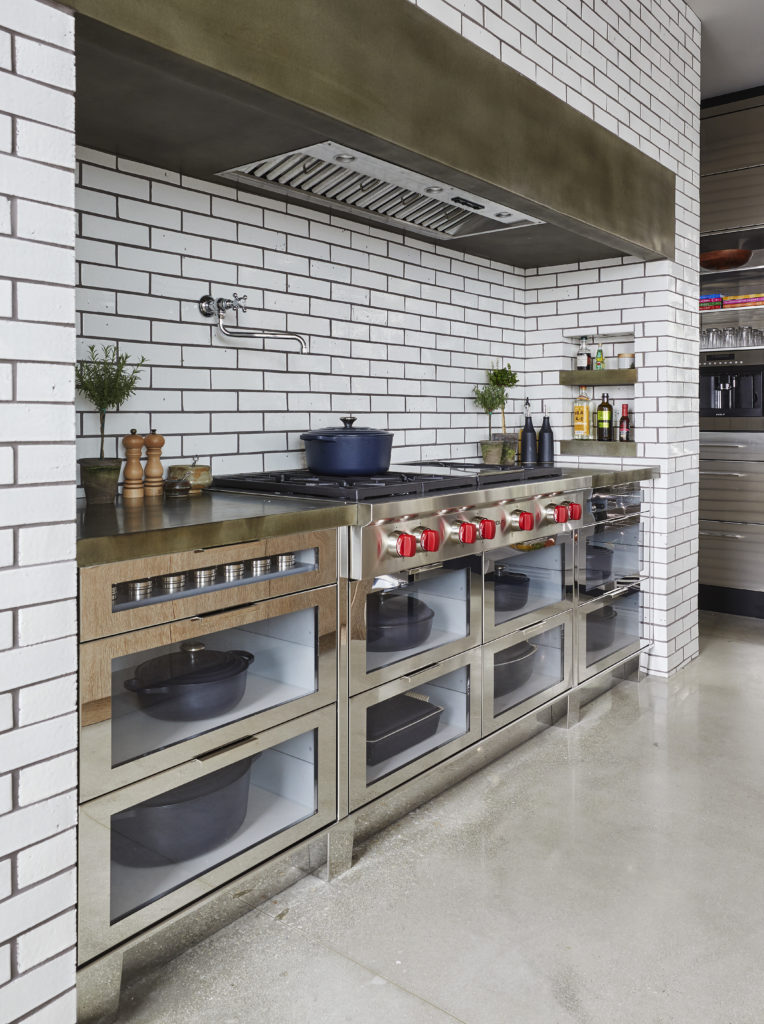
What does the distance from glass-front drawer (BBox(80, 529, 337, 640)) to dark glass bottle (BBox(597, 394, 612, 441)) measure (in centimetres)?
241

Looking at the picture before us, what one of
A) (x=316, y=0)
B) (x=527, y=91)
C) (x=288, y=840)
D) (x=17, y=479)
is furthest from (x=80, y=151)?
(x=288, y=840)

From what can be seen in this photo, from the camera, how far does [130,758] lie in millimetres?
1709

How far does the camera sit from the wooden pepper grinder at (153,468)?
91.7 inches

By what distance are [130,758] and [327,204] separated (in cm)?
210

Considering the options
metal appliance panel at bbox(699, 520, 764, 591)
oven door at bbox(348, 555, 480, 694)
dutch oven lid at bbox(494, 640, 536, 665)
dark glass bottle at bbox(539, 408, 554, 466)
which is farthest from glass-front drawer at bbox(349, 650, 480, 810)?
metal appliance panel at bbox(699, 520, 764, 591)

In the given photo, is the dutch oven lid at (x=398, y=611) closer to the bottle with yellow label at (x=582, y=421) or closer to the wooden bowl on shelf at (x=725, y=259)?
the bottle with yellow label at (x=582, y=421)

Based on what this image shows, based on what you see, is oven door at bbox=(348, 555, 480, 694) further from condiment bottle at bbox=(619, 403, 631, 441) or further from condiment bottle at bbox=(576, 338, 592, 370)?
condiment bottle at bbox=(576, 338, 592, 370)

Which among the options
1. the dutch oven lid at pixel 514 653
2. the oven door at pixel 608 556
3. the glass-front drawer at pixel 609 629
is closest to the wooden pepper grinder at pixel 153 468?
the dutch oven lid at pixel 514 653

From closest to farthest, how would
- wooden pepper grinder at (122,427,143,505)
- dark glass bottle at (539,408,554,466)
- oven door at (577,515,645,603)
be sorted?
wooden pepper grinder at (122,427,143,505) → oven door at (577,515,645,603) → dark glass bottle at (539,408,554,466)

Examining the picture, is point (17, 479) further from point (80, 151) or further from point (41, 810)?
point (80, 151)

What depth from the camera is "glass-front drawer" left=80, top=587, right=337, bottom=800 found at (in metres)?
1.64

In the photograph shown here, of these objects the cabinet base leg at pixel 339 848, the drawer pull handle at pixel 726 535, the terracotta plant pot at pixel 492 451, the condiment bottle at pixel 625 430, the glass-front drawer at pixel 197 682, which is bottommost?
the cabinet base leg at pixel 339 848

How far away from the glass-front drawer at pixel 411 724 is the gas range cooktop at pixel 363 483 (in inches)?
22.2

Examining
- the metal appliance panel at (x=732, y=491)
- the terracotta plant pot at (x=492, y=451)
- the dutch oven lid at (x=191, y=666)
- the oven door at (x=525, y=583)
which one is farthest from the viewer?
the metal appliance panel at (x=732, y=491)
